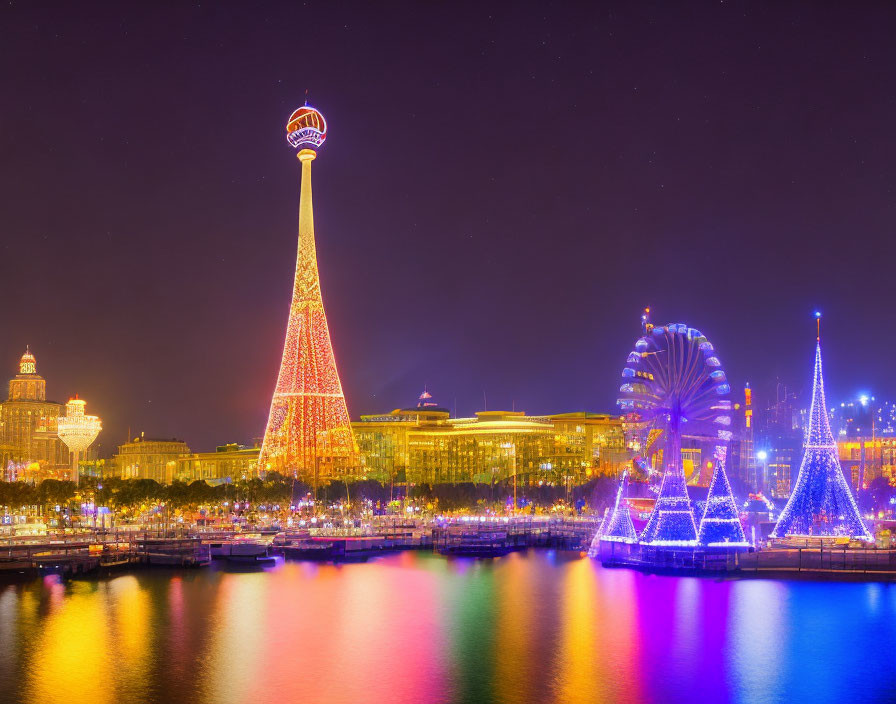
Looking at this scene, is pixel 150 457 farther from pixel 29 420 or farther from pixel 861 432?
pixel 861 432

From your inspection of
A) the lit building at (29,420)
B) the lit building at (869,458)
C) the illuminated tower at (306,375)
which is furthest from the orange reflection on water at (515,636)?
the lit building at (29,420)

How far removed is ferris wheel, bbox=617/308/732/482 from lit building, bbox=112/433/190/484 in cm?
13638

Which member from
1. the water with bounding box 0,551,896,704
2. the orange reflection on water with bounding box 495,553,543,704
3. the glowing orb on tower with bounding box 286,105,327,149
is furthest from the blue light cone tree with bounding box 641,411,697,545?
the glowing orb on tower with bounding box 286,105,327,149

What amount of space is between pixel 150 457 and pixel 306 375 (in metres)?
117

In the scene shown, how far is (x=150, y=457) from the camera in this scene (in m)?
179

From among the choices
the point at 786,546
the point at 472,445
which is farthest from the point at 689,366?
the point at 472,445

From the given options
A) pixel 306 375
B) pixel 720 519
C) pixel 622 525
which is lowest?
pixel 622 525

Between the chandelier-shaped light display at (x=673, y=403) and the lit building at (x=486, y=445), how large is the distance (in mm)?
77045

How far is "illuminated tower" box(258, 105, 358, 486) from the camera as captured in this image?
69.6 m

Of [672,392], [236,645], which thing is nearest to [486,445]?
[672,392]

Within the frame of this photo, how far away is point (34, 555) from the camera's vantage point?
1865 inches

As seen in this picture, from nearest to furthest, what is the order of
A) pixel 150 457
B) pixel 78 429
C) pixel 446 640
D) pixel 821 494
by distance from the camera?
pixel 446 640, pixel 821 494, pixel 78 429, pixel 150 457

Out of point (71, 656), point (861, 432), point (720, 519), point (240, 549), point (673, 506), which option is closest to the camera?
point (71, 656)

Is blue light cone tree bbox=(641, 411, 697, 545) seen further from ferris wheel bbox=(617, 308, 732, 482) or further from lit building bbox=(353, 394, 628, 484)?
lit building bbox=(353, 394, 628, 484)
